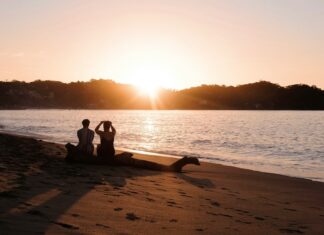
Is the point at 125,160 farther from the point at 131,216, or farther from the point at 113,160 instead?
the point at 131,216

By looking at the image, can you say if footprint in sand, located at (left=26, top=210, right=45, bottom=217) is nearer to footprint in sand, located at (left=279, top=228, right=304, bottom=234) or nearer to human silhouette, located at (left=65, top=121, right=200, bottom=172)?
footprint in sand, located at (left=279, top=228, right=304, bottom=234)

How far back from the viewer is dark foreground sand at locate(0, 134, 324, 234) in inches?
225

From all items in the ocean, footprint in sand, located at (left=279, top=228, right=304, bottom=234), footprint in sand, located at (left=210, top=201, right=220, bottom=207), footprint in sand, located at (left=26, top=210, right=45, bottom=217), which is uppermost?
footprint in sand, located at (left=26, top=210, right=45, bottom=217)

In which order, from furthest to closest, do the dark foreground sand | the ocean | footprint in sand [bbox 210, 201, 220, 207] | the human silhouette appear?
1. the ocean
2. the human silhouette
3. footprint in sand [bbox 210, 201, 220, 207]
4. the dark foreground sand

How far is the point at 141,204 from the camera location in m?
7.35

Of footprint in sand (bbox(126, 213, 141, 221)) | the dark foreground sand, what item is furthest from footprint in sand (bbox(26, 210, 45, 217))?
footprint in sand (bbox(126, 213, 141, 221))

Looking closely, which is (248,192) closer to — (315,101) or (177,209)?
(177,209)

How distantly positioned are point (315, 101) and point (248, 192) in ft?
612

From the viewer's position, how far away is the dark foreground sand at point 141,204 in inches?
225

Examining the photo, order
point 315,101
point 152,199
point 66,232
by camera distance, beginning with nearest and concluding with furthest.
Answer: point 66,232
point 152,199
point 315,101

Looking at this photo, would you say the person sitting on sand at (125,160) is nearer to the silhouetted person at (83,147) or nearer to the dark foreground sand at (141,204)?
the silhouetted person at (83,147)

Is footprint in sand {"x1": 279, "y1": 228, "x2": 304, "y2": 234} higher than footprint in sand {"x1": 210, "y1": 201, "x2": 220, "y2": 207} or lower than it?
lower

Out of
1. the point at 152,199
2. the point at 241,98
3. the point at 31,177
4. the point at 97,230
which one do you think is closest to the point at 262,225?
the point at 152,199

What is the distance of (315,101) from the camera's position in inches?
7249
